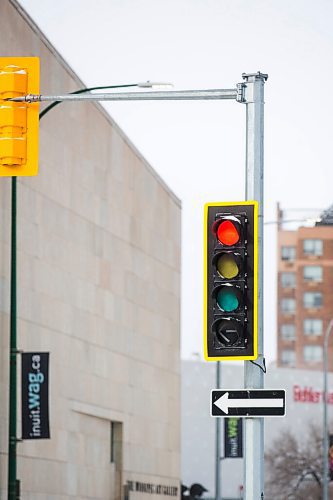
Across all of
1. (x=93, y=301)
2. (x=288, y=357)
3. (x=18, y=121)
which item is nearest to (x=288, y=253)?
(x=288, y=357)

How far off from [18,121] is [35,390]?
72.2 feet

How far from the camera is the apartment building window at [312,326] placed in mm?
142175

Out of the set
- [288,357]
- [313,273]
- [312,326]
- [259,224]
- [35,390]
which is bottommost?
[35,390]

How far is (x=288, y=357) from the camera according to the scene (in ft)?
476

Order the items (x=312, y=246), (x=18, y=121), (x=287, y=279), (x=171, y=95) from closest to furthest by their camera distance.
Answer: (x=18, y=121)
(x=171, y=95)
(x=312, y=246)
(x=287, y=279)

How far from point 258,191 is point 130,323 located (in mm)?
39530

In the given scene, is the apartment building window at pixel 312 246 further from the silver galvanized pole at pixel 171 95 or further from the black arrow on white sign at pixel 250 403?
the black arrow on white sign at pixel 250 403

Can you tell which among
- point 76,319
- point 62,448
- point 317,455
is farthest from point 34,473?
point 317,455

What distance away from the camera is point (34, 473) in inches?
1631

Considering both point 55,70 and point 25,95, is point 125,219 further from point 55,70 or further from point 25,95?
point 25,95

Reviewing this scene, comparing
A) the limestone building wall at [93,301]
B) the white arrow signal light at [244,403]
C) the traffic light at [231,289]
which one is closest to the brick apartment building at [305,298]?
the limestone building wall at [93,301]

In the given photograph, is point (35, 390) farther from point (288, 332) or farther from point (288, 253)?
point (288, 253)

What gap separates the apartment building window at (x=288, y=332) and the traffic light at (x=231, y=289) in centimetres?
13122

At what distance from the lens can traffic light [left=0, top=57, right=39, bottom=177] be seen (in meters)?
14.9
